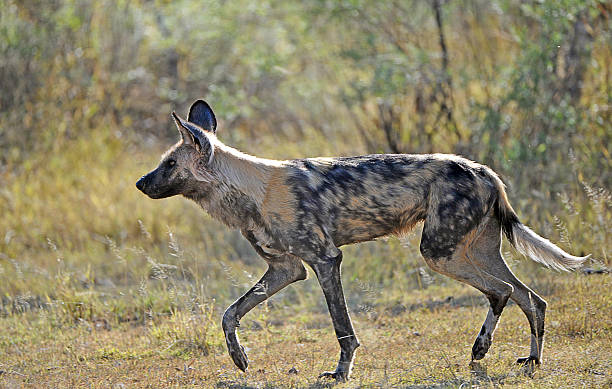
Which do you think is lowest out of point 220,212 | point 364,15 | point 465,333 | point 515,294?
point 465,333

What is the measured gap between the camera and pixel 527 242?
15.6 feet

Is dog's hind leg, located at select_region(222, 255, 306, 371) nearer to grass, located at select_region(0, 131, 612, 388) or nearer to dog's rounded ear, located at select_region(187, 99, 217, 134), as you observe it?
grass, located at select_region(0, 131, 612, 388)

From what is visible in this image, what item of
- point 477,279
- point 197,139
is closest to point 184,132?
point 197,139

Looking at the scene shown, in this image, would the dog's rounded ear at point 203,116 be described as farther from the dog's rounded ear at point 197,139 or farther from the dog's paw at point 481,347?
the dog's paw at point 481,347

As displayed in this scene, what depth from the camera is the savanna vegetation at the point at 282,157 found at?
17.0 ft

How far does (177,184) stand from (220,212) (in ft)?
1.02

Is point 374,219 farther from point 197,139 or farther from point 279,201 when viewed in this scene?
point 197,139

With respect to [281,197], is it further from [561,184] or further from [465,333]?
[561,184]

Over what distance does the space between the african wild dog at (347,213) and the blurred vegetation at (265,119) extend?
29.8 inches

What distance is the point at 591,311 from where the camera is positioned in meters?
5.32

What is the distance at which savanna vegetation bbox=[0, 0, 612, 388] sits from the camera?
5168 mm

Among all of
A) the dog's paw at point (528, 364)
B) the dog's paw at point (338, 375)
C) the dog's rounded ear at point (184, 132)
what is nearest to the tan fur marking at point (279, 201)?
the dog's rounded ear at point (184, 132)

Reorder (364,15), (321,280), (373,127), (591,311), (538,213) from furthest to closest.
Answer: (373,127) < (364,15) < (538,213) < (591,311) < (321,280)

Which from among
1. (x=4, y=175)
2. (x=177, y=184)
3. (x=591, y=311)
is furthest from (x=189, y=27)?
(x=591, y=311)
